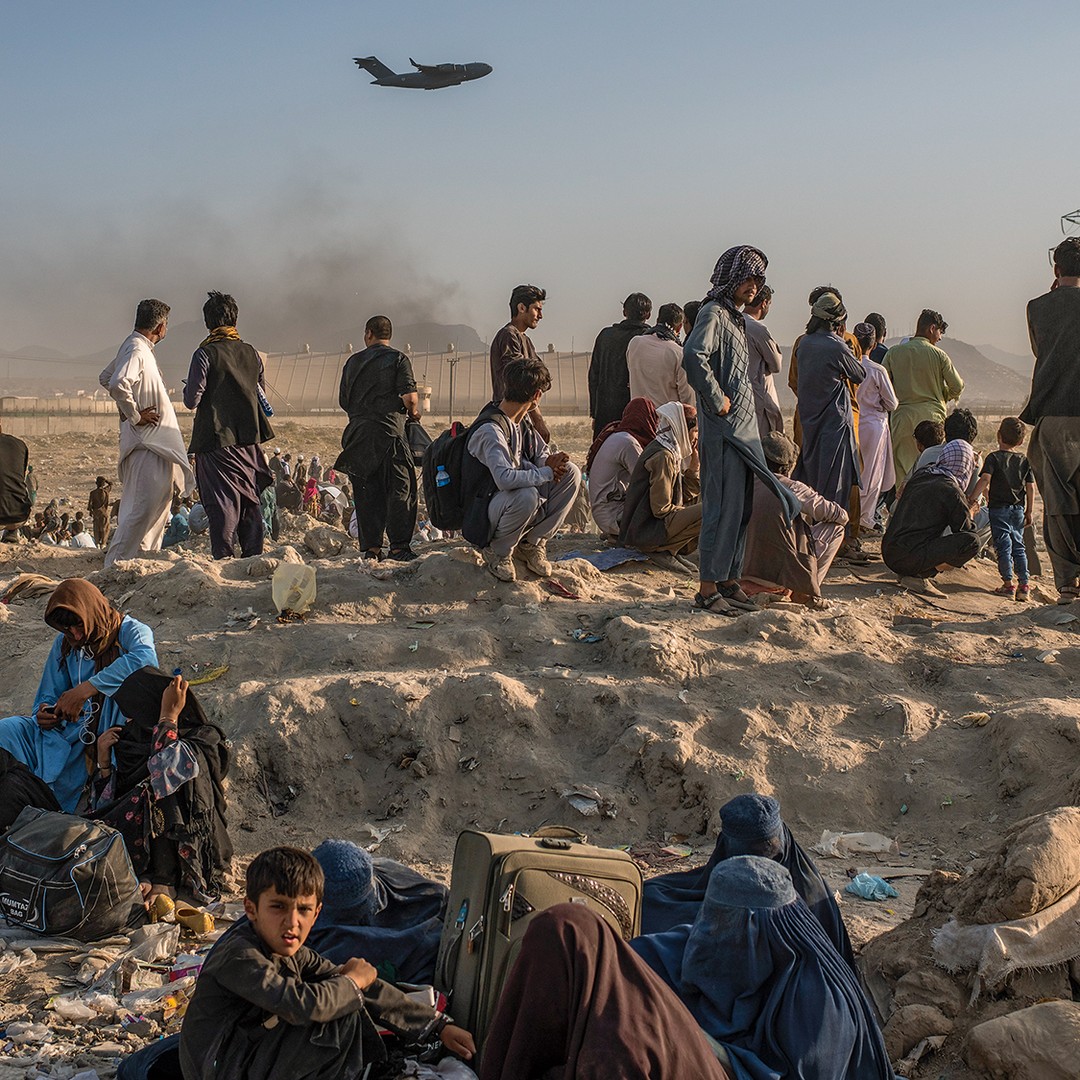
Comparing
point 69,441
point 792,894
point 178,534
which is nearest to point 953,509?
point 792,894

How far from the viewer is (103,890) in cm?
436

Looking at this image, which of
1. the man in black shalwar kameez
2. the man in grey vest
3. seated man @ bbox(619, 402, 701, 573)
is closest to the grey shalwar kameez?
seated man @ bbox(619, 402, 701, 573)

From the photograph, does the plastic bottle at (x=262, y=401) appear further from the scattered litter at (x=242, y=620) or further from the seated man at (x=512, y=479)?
the seated man at (x=512, y=479)

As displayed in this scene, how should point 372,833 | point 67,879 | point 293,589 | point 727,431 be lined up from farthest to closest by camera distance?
point 293,589, point 727,431, point 372,833, point 67,879

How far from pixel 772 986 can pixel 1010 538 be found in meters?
5.73

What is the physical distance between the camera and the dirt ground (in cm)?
537

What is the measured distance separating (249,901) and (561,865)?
3.02ft

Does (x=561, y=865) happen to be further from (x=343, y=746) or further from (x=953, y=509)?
(x=953, y=509)

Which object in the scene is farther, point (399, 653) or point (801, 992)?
point (399, 653)

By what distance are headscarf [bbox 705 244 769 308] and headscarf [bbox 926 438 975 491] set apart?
7.15 ft

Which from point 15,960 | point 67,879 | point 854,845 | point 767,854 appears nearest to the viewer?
point 767,854

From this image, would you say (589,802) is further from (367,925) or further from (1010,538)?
(1010,538)

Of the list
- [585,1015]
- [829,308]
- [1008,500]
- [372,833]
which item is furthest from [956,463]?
[585,1015]

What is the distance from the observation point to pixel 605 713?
19.1ft
